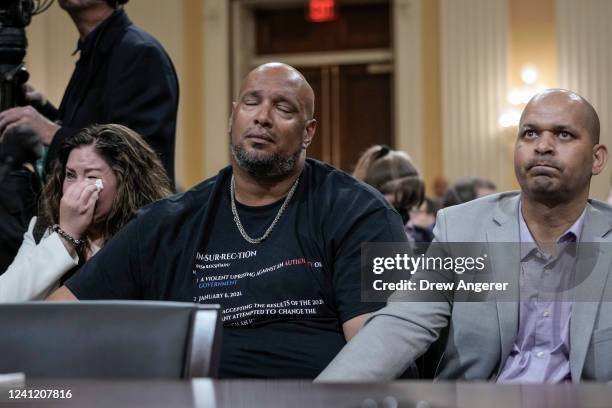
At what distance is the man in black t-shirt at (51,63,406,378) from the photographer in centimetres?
224

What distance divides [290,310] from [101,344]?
882 millimetres

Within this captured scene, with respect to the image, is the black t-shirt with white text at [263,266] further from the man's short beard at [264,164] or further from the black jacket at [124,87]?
the black jacket at [124,87]

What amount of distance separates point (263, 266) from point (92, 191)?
62 cm

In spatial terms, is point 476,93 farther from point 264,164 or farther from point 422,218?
point 264,164

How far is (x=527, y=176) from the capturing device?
7.07 feet

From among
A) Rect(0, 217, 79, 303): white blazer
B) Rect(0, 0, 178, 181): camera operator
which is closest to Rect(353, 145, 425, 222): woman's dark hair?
Rect(0, 0, 178, 181): camera operator

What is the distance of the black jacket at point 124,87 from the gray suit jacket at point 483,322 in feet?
3.78

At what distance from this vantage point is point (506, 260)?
85.4 inches

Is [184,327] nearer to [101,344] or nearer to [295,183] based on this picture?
[101,344]

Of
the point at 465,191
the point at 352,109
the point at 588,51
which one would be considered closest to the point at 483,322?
the point at 465,191

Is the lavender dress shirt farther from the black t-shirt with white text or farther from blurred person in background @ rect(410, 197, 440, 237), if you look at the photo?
blurred person in background @ rect(410, 197, 440, 237)

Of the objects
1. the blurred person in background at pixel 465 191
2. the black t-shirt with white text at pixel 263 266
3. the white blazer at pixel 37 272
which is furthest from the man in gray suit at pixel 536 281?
the blurred person in background at pixel 465 191

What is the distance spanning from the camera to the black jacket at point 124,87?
118 inches
